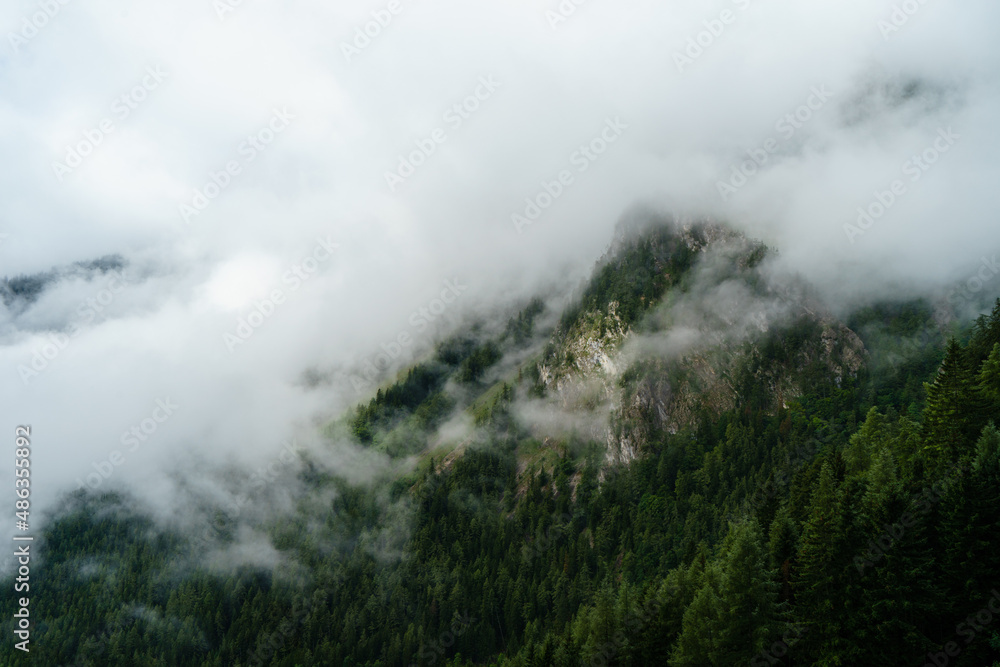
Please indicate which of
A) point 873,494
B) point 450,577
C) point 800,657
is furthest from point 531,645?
point 450,577

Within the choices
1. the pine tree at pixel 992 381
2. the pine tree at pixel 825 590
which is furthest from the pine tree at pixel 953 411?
the pine tree at pixel 825 590

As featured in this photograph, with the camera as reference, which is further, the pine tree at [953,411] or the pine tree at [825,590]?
the pine tree at [953,411]

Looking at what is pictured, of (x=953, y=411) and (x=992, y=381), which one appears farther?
(x=992, y=381)

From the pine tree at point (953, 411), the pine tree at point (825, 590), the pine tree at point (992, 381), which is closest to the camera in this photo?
the pine tree at point (825, 590)

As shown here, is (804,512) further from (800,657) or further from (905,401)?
(905,401)

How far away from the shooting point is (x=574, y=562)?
18488cm

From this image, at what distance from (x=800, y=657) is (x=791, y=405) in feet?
525
